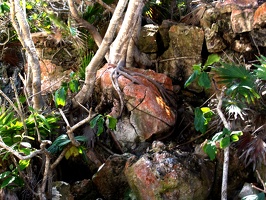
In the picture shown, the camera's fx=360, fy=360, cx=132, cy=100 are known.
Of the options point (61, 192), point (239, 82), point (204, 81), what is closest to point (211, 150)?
point (204, 81)

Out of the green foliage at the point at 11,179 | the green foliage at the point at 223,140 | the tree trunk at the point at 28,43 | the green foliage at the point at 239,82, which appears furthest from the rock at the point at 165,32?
the green foliage at the point at 11,179

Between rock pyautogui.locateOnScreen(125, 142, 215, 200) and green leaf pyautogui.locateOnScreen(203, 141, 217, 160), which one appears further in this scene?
rock pyautogui.locateOnScreen(125, 142, 215, 200)

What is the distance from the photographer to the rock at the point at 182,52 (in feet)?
16.8

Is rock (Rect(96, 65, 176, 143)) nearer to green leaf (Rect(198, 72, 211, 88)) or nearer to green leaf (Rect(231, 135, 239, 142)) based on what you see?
green leaf (Rect(198, 72, 211, 88))

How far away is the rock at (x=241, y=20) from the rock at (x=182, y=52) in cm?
50

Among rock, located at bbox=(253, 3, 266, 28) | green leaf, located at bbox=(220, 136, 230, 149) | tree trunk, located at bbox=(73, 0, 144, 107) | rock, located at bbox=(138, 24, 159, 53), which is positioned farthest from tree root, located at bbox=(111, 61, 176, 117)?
green leaf, located at bbox=(220, 136, 230, 149)

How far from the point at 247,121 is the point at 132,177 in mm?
1500

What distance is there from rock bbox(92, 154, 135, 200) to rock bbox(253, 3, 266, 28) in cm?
245

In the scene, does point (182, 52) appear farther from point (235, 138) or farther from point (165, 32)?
point (235, 138)

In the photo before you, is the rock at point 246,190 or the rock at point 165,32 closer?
the rock at point 246,190

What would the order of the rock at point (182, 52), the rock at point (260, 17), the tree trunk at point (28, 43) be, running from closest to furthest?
the tree trunk at point (28, 43), the rock at point (260, 17), the rock at point (182, 52)

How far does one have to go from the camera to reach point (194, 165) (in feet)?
11.3

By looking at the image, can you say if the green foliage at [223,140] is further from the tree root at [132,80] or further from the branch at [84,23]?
the branch at [84,23]

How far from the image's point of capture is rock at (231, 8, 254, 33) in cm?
464
